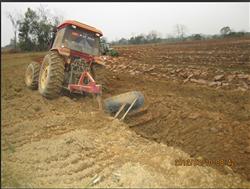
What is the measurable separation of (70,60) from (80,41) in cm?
60

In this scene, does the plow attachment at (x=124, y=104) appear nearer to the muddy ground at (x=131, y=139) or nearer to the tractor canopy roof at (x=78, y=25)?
the muddy ground at (x=131, y=139)

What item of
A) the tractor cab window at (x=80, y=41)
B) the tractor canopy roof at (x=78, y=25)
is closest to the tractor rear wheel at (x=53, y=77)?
the tractor cab window at (x=80, y=41)

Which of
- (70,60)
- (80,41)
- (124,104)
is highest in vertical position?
(80,41)

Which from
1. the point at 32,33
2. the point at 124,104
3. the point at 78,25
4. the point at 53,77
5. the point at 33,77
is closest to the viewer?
the point at 124,104

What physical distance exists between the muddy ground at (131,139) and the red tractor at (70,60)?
391 millimetres

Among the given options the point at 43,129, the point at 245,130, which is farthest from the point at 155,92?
the point at 43,129

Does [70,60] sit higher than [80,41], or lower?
lower

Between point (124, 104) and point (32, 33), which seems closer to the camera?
point (124, 104)

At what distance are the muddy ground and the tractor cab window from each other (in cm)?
75

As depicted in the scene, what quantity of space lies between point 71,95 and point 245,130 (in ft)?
14.1

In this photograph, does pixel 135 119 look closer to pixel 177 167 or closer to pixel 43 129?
pixel 43 129

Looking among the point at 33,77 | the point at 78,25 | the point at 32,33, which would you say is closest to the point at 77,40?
the point at 78,25

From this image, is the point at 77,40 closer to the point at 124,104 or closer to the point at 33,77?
the point at 33,77

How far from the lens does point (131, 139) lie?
19.1ft
